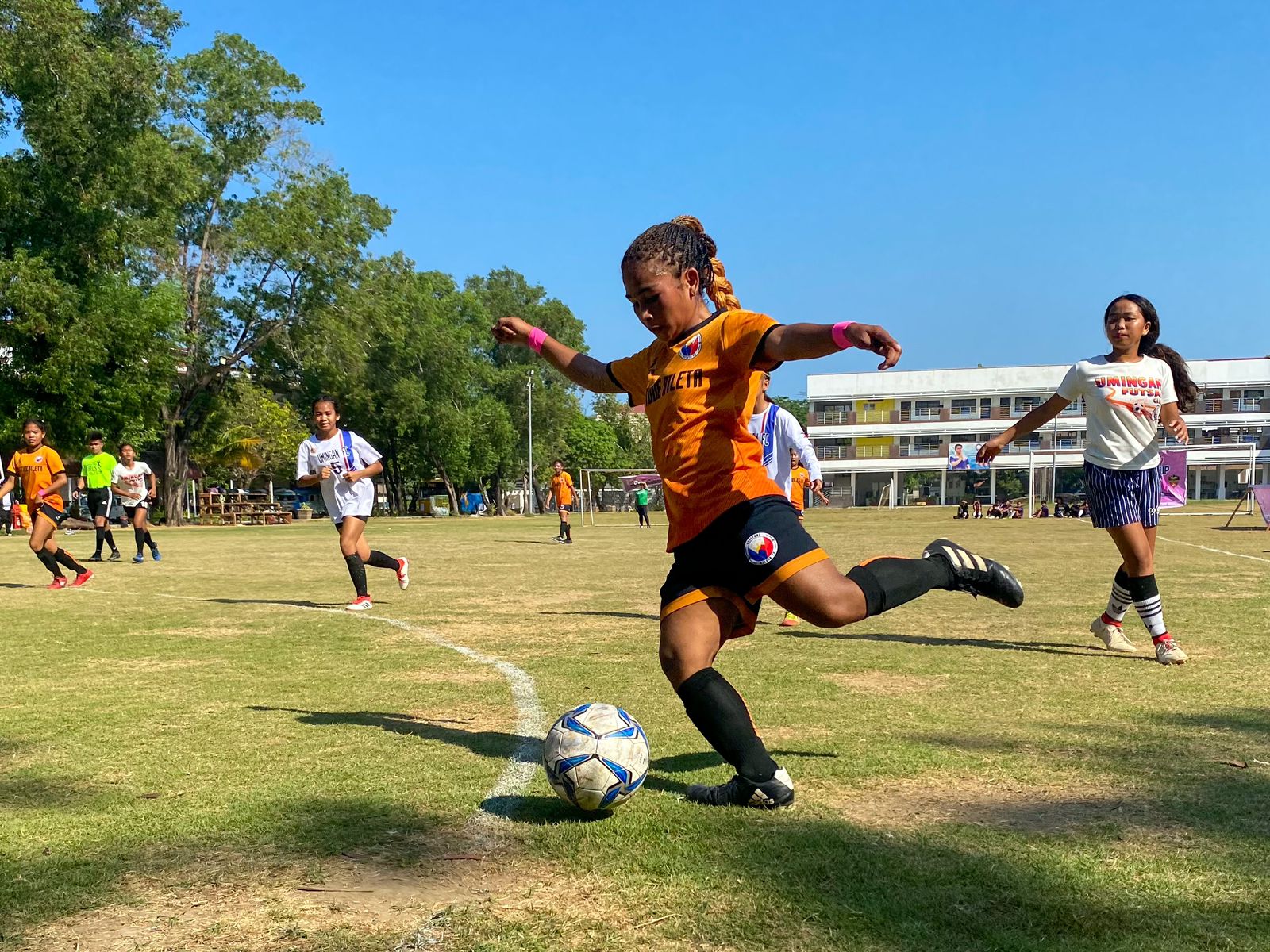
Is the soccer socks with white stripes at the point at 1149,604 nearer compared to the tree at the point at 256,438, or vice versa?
the soccer socks with white stripes at the point at 1149,604

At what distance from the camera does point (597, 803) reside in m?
3.47

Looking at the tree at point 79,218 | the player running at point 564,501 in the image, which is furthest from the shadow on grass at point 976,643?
the tree at point 79,218

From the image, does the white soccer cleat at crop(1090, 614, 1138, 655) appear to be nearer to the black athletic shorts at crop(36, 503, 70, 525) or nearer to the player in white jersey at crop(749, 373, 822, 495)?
the player in white jersey at crop(749, 373, 822, 495)

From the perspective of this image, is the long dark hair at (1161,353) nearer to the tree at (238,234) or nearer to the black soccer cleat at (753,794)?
the black soccer cleat at (753,794)

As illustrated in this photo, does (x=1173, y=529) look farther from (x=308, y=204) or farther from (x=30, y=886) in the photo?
(x=308, y=204)

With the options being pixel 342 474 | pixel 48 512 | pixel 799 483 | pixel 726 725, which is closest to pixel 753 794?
pixel 726 725

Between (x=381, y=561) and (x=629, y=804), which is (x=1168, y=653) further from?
(x=381, y=561)

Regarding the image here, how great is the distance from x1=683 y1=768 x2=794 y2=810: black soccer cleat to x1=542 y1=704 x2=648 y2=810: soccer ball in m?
0.26

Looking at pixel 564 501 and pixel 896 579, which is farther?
pixel 564 501

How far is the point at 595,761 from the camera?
11.4ft

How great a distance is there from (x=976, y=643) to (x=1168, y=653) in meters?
1.34

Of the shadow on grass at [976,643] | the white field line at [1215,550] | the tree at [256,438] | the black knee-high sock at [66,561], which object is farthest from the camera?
the tree at [256,438]

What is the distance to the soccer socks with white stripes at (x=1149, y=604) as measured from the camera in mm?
6664

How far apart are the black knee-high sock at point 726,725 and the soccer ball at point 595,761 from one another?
250 millimetres
